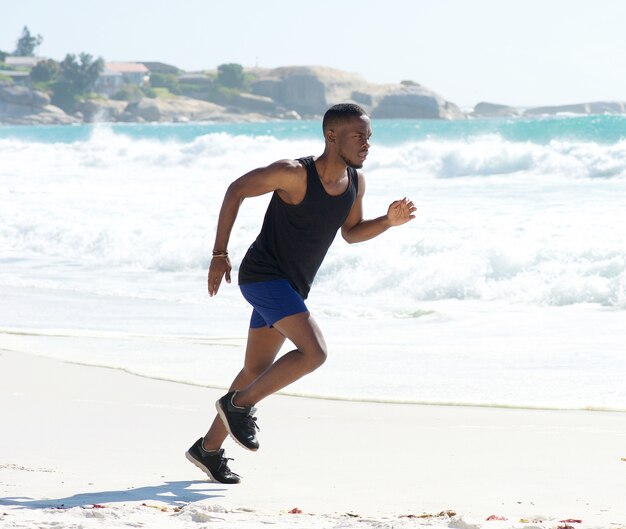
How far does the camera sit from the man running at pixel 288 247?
4176mm

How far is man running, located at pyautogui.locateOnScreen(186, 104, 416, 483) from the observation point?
418cm

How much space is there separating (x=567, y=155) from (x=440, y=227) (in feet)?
43.7

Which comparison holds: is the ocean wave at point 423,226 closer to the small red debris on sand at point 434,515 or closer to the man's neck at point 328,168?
the man's neck at point 328,168

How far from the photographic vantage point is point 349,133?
4.25 meters

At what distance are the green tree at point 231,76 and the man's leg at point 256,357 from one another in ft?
525

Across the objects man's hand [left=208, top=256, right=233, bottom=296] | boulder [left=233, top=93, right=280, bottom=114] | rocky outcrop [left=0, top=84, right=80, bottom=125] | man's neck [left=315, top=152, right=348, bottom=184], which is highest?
boulder [left=233, top=93, right=280, bottom=114]

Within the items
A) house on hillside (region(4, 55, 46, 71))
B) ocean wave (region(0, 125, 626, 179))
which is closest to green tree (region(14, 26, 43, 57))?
house on hillside (region(4, 55, 46, 71))

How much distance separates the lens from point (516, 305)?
10977mm

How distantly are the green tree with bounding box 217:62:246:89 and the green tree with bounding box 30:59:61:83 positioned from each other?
2304 centimetres

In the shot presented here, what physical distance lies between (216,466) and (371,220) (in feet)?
3.75

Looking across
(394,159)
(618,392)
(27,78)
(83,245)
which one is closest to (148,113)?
(27,78)

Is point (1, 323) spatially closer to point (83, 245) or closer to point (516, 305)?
point (516, 305)

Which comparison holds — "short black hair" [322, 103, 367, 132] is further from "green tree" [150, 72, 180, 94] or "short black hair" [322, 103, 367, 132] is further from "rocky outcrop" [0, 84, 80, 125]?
"green tree" [150, 72, 180, 94]

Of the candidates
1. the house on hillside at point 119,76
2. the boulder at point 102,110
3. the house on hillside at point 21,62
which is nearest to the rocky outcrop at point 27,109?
the boulder at point 102,110
